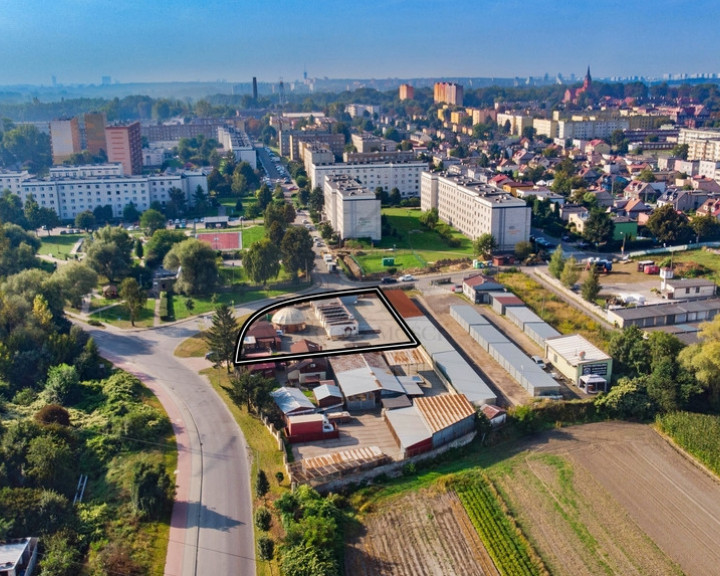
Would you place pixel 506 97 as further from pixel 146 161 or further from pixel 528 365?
pixel 528 365

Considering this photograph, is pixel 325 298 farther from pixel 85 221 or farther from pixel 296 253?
pixel 85 221

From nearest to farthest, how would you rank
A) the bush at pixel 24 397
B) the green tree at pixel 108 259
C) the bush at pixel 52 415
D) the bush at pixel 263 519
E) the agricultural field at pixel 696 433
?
the bush at pixel 263 519 → the agricultural field at pixel 696 433 → the bush at pixel 52 415 → the bush at pixel 24 397 → the green tree at pixel 108 259

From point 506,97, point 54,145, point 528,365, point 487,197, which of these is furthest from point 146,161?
point 506,97

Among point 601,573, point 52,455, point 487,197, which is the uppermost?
point 487,197

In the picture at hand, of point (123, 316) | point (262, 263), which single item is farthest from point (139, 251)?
point (262, 263)

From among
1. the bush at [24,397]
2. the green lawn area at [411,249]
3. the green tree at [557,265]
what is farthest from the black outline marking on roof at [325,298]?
the green lawn area at [411,249]

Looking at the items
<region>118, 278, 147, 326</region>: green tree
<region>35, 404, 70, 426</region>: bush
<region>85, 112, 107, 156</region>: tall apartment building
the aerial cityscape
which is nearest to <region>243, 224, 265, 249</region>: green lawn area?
the aerial cityscape

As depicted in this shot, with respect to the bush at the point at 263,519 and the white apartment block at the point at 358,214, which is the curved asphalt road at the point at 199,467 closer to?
the bush at the point at 263,519
